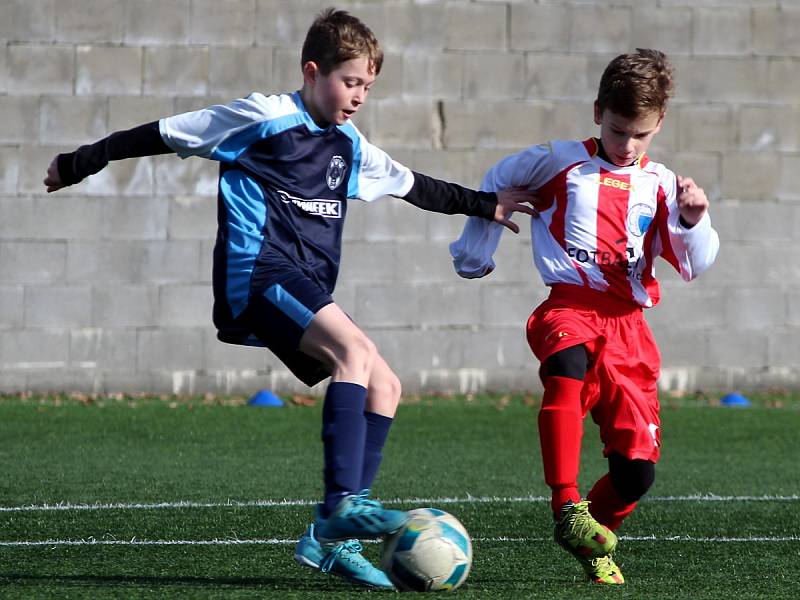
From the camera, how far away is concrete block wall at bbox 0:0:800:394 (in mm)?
10469

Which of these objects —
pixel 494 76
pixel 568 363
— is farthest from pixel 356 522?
pixel 494 76

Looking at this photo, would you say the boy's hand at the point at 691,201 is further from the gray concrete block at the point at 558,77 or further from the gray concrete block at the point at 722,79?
the gray concrete block at the point at 722,79

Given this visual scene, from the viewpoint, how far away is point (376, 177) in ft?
15.3

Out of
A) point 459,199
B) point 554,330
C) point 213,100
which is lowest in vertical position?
point 554,330

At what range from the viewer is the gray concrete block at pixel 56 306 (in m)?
10.4

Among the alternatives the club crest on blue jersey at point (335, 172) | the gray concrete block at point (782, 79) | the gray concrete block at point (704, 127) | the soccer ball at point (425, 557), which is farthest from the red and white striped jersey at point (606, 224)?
the gray concrete block at point (782, 79)

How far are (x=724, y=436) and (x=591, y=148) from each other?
15.4ft

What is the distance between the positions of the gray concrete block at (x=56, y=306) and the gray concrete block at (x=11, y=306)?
45mm

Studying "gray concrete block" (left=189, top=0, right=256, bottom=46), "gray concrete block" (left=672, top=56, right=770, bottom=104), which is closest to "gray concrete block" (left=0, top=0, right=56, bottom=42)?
"gray concrete block" (left=189, top=0, right=256, bottom=46)

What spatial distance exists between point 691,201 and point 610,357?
0.57 meters

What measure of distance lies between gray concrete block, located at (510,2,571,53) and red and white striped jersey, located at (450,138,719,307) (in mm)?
6277

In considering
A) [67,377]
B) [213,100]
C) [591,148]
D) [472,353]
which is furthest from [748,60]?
[591,148]

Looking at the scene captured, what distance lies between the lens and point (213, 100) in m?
10.5

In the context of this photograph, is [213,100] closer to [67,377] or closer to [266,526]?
[67,377]
